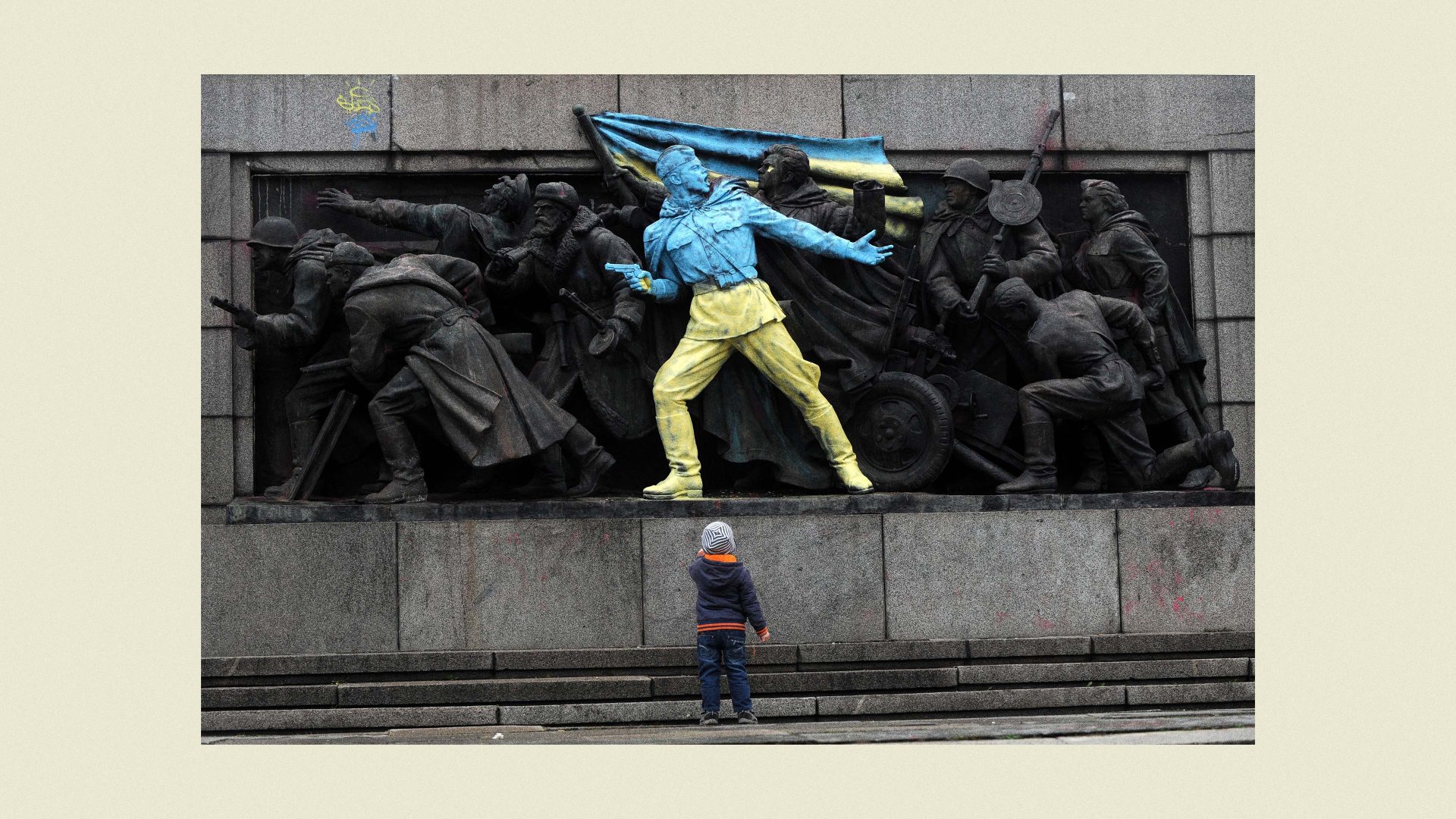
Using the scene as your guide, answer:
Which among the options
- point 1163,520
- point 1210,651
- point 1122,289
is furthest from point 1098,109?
point 1210,651

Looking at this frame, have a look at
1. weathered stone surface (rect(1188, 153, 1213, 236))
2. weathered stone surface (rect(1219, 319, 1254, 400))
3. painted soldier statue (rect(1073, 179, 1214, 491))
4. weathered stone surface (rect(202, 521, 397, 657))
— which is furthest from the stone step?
weathered stone surface (rect(1188, 153, 1213, 236))

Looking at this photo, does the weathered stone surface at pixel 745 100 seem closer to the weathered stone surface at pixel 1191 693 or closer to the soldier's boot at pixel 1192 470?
the soldier's boot at pixel 1192 470

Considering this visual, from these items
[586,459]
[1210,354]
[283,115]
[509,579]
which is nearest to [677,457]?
[586,459]

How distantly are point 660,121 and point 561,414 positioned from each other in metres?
2.21

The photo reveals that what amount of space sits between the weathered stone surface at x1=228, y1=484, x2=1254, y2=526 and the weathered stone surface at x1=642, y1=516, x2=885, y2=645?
8 cm

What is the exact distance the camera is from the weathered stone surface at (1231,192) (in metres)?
14.4

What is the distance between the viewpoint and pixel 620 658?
13.2 metres

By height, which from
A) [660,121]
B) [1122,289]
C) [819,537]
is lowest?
[819,537]

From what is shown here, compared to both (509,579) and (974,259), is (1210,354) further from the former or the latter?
(509,579)

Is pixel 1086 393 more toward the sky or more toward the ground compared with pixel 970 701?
more toward the sky

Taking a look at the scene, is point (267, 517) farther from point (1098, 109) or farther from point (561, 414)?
point (1098, 109)

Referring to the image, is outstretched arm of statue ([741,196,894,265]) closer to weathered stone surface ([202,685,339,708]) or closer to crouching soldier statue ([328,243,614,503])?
Result: crouching soldier statue ([328,243,614,503])

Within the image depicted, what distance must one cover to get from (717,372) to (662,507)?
98 cm

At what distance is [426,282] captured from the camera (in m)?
13.3
